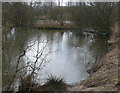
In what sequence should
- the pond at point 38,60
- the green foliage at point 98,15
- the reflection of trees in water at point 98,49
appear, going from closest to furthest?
the pond at point 38,60 → the reflection of trees in water at point 98,49 → the green foliage at point 98,15

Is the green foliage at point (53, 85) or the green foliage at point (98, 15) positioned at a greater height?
the green foliage at point (98, 15)

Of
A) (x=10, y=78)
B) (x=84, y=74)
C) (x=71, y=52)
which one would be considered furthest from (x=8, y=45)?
(x=71, y=52)

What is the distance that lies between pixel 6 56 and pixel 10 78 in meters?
0.75

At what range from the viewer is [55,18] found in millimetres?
40125

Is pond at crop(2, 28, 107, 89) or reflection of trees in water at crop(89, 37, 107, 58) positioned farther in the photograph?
reflection of trees in water at crop(89, 37, 107, 58)

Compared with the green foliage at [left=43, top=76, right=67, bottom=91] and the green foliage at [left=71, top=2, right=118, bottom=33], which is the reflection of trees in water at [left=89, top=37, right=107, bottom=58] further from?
the green foliage at [left=43, top=76, right=67, bottom=91]

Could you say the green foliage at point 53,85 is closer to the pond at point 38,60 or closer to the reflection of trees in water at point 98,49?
the pond at point 38,60

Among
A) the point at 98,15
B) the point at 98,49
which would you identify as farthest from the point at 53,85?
the point at 98,15

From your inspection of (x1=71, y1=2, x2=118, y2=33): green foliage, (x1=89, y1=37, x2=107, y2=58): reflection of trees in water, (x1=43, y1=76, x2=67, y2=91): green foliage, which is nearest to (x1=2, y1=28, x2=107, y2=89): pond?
(x1=43, y1=76, x2=67, y2=91): green foliage

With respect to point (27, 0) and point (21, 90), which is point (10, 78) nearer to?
point (21, 90)

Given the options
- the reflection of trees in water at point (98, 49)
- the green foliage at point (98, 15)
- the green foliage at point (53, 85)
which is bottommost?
the reflection of trees in water at point (98, 49)

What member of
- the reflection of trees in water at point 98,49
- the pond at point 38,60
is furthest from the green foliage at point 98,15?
the pond at point 38,60

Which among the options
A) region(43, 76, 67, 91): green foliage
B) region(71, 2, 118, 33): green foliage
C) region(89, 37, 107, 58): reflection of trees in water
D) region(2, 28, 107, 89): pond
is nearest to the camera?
region(2, 28, 107, 89): pond

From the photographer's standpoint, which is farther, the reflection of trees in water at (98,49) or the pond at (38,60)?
the reflection of trees in water at (98,49)
